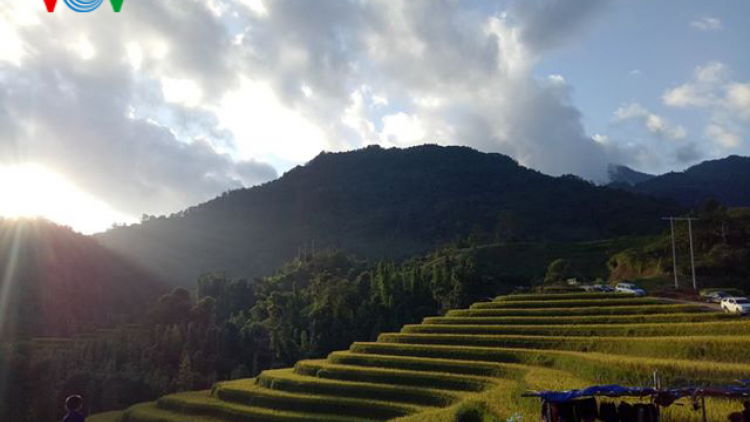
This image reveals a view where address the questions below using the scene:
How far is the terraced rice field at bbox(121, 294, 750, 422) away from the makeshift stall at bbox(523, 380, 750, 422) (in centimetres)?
162

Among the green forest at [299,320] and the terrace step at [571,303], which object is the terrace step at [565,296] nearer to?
the terrace step at [571,303]

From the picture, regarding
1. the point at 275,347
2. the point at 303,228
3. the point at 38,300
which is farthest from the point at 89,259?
the point at 303,228

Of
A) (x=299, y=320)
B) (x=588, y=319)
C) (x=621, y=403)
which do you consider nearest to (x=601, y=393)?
(x=621, y=403)

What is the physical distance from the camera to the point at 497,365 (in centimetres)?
2377

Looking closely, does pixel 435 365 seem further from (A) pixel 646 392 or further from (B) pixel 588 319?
(A) pixel 646 392

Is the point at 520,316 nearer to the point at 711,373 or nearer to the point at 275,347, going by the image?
the point at 711,373

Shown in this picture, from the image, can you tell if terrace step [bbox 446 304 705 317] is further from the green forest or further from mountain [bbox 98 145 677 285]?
mountain [bbox 98 145 677 285]

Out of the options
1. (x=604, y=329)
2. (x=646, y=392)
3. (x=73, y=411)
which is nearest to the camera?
(x=73, y=411)

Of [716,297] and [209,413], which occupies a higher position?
[716,297]

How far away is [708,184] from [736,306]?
140 meters

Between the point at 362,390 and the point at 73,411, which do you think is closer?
the point at 73,411

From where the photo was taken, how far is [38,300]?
66.8 metres

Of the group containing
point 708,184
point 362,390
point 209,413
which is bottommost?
point 209,413

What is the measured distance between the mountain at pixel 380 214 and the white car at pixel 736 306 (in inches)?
2733
